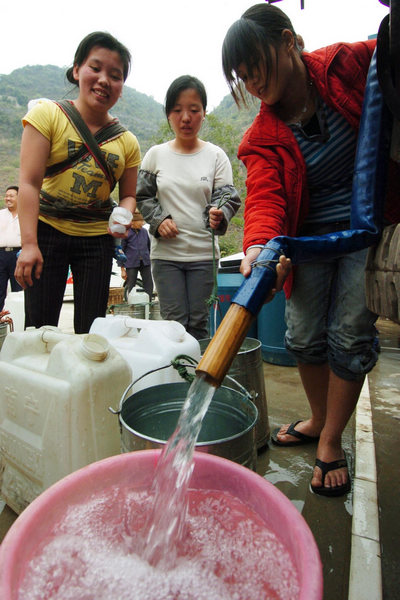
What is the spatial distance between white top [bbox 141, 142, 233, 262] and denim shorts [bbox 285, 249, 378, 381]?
2.87 feet

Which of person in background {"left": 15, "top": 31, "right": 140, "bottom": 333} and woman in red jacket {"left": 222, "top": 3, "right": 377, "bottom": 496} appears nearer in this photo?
woman in red jacket {"left": 222, "top": 3, "right": 377, "bottom": 496}

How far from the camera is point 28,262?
5.30ft

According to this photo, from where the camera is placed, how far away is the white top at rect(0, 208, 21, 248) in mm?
4840

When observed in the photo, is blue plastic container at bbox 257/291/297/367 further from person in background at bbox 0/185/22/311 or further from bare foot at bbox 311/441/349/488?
person in background at bbox 0/185/22/311

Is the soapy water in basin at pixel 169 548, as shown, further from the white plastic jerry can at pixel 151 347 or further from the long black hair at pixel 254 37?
the long black hair at pixel 254 37

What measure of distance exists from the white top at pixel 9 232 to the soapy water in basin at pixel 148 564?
4.74 metres

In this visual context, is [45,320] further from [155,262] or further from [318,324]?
[318,324]

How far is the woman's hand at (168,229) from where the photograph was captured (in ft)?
7.36

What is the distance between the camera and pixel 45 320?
1810mm

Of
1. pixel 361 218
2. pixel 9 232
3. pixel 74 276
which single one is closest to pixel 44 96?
pixel 9 232

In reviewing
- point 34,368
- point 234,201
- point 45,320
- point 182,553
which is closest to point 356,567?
point 182,553

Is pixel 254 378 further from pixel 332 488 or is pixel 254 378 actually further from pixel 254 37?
pixel 254 37

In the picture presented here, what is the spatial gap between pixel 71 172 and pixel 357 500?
70.3 inches

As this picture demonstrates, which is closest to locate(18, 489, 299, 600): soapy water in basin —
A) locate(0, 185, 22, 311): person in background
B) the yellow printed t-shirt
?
the yellow printed t-shirt
